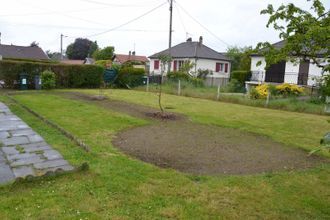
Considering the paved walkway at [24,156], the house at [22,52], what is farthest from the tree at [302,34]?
the house at [22,52]

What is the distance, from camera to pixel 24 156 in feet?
17.4

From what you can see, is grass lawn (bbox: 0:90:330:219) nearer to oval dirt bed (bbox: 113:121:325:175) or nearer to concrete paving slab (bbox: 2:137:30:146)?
oval dirt bed (bbox: 113:121:325:175)

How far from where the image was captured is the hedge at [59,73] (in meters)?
18.6

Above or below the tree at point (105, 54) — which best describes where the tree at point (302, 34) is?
below

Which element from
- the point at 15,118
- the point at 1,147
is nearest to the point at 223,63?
the point at 15,118

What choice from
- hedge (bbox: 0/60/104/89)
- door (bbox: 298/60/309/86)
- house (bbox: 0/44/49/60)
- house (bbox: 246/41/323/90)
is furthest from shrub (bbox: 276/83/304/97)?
house (bbox: 0/44/49/60)

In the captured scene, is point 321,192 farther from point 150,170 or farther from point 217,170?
point 150,170

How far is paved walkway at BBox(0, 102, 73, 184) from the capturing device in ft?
15.1

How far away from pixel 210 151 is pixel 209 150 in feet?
0.21

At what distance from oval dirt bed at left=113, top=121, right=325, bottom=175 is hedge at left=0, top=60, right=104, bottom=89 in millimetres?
13120

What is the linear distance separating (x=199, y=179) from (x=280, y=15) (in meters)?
2.51

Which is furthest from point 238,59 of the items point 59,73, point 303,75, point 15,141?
point 15,141

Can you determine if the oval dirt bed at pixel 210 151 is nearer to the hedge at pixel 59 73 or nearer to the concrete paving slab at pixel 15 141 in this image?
the concrete paving slab at pixel 15 141

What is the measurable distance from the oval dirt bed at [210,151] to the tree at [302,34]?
193 cm
